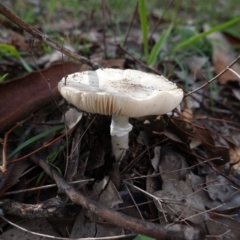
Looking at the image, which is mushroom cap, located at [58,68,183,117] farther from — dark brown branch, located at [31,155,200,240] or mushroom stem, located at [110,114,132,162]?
dark brown branch, located at [31,155,200,240]

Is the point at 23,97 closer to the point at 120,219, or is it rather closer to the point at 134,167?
the point at 134,167

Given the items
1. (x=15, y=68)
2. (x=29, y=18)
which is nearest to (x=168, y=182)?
(x=15, y=68)

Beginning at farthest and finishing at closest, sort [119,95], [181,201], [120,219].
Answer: [181,201], [119,95], [120,219]

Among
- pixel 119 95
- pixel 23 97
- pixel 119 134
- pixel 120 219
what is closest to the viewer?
pixel 120 219

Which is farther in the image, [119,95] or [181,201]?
[181,201]

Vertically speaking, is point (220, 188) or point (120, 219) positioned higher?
point (120, 219)

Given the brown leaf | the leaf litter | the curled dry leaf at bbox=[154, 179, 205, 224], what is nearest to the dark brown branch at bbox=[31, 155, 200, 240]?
the leaf litter

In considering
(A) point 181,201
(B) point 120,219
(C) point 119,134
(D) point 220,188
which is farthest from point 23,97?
(D) point 220,188
